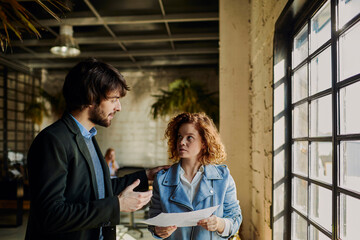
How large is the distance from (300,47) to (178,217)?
1368 mm

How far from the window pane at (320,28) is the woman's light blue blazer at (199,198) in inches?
35.9

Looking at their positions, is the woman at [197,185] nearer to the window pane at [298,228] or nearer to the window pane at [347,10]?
the window pane at [298,228]

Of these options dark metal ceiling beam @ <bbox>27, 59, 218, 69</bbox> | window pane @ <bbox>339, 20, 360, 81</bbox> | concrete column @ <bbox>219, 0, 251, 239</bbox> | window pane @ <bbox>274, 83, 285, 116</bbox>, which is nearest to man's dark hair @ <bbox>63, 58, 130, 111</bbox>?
window pane @ <bbox>339, 20, 360, 81</bbox>

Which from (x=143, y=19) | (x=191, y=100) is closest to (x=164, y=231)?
(x=143, y=19)

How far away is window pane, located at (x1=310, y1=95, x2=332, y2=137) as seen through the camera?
1.47m

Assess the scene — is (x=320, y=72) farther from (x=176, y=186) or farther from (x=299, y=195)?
(x=176, y=186)

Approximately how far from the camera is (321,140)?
5.04 ft

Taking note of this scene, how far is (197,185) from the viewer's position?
5.70ft

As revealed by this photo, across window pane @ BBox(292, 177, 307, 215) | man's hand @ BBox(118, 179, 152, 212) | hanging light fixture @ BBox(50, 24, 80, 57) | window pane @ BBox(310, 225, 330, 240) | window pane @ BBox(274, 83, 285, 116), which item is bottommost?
window pane @ BBox(310, 225, 330, 240)

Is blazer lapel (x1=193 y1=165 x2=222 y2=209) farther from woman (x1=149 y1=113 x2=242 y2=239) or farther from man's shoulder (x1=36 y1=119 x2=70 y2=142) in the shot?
man's shoulder (x1=36 y1=119 x2=70 y2=142)

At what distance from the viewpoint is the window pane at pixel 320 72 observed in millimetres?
1483

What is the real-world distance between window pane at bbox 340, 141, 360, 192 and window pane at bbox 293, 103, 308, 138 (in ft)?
1.65

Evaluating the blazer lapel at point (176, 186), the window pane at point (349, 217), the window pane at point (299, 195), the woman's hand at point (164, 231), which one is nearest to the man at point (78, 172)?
the woman's hand at point (164, 231)

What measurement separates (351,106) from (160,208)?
1131mm
